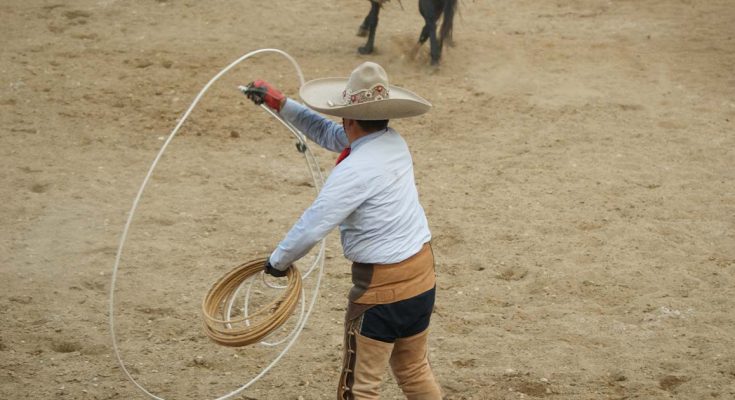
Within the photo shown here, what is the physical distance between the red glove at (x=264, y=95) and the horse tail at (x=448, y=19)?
16.7 feet

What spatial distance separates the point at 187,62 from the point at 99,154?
1.86 meters

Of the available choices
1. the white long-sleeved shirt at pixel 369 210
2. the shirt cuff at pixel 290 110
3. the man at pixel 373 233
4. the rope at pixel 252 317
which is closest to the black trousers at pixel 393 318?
the man at pixel 373 233

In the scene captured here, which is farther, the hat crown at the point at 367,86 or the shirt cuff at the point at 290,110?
the shirt cuff at the point at 290,110

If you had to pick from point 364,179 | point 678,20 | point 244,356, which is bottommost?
point 244,356

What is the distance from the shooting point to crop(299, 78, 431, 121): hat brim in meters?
3.28

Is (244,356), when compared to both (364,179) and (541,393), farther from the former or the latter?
(364,179)

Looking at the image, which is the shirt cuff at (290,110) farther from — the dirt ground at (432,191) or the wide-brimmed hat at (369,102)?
the dirt ground at (432,191)

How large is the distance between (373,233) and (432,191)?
3.17 m

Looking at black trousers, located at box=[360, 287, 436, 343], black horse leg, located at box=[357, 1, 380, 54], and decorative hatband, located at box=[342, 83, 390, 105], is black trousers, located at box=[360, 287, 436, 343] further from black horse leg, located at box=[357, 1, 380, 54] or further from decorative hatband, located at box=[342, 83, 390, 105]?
black horse leg, located at box=[357, 1, 380, 54]

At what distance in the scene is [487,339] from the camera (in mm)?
4680

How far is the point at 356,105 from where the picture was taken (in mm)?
3262

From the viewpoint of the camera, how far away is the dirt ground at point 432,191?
4.47 meters

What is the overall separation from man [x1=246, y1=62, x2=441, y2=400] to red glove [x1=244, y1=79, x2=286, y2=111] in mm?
334

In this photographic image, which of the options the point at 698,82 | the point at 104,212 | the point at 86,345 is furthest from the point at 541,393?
the point at 698,82
